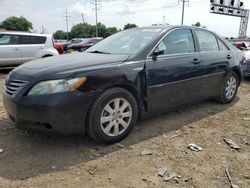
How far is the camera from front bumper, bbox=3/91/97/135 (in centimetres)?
335

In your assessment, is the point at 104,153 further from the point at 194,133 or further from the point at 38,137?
the point at 194,133

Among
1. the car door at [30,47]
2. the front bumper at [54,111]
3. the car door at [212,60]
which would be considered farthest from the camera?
the car door at [30,47]

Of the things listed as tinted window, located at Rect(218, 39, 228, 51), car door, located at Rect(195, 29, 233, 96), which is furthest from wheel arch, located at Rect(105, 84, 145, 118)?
tinted window, located at Rect(218, 39, 228, 51)

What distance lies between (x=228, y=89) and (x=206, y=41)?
1.16 m

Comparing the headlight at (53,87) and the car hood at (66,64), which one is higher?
the car hood at (66,64)

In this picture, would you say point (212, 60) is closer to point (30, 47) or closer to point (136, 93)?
point (136, 93)

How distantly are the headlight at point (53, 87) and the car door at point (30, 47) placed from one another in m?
8.33

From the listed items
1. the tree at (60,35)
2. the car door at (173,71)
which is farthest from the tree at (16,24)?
the car door at (173,71)

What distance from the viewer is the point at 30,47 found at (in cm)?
1128

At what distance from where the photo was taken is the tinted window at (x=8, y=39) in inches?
430

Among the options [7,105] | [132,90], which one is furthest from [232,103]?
[7,105]

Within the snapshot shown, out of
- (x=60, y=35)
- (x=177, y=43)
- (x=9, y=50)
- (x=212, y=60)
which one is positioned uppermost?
(x=177, y=43)

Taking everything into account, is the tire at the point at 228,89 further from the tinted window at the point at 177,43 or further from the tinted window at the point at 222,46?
the tinted window at the point at 177,43

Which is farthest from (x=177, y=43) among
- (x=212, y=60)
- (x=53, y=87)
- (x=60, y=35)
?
(x=60, y=35)
